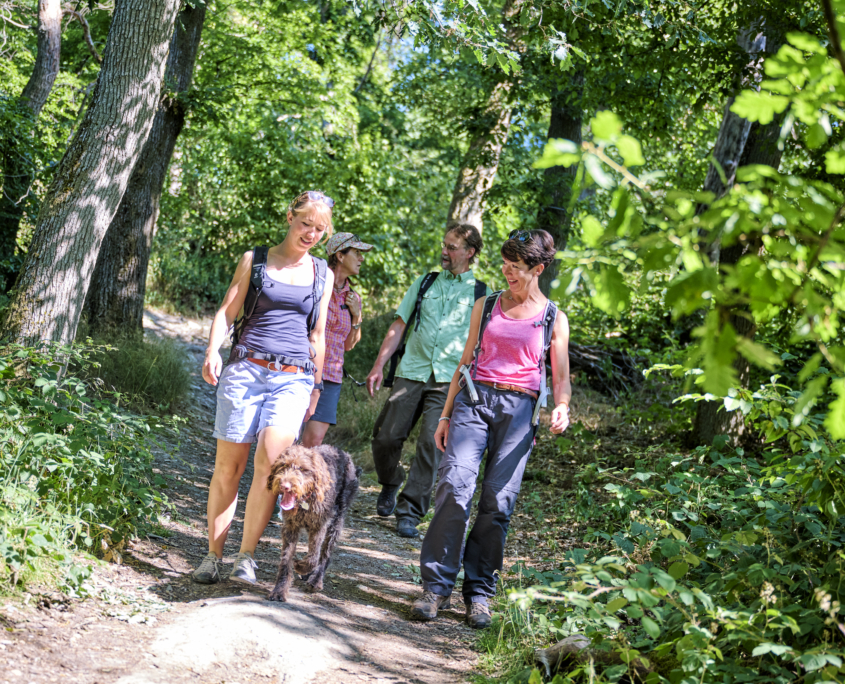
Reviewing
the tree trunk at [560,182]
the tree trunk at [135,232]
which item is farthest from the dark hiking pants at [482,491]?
the tree trunk at [135,232]

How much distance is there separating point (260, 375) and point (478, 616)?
6.23ft

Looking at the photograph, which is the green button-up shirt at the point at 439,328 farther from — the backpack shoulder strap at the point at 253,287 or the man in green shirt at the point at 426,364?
the backpack shoulder strap at the point at 253,287

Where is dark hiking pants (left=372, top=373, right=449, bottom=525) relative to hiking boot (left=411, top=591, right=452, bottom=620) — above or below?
above

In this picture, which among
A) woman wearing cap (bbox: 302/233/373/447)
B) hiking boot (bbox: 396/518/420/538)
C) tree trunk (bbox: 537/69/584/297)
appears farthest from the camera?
tree trunk (bbox: 537/69/584/297)

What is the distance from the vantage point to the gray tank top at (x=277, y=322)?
4402 millimetres

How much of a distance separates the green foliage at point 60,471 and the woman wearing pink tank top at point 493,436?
5.91ft

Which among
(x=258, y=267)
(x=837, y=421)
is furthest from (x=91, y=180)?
(x=837, y=421)

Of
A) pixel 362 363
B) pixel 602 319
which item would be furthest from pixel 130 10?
pixel 602 319

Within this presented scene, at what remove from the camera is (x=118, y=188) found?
5680 millimetres

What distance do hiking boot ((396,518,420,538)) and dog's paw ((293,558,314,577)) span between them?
2100 mm

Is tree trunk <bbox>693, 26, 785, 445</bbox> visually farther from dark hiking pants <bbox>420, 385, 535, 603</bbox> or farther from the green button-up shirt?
dark hiking pants <bbox>420, 385, 535, 603</bbox>

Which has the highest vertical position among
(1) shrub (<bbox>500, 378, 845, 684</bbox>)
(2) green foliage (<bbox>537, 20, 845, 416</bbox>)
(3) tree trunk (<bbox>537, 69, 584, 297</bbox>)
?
(3) tree trunk (<bbox>537, 69, 584, 297</bbox>)

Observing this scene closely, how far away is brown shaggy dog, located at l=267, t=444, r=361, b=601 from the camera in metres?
4.14

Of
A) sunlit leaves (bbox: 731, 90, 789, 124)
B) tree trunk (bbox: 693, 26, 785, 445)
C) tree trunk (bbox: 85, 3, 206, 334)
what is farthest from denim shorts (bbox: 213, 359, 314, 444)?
tree trunk (bbox: 85, 3, 206, 334)
